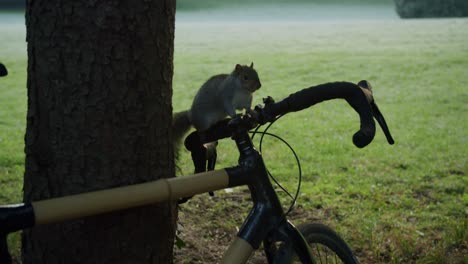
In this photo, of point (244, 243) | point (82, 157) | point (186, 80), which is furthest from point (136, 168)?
point (186, 80)

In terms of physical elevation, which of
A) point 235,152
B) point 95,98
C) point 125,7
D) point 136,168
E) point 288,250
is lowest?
point 235,152

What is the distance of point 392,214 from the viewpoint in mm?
4285

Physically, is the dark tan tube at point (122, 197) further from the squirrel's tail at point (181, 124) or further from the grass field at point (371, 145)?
the grass field at point (371, 145)

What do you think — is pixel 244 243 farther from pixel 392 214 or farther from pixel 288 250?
pixel 392 214

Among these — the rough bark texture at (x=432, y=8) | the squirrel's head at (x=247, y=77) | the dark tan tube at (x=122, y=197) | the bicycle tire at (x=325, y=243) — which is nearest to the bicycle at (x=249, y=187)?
the dark tan tube at (x=122, y=197)

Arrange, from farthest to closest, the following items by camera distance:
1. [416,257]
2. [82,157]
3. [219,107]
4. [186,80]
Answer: [186,80] → [416,257] → [219,107] → [82,157]

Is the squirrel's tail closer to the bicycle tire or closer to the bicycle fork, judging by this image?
the bicycle tire

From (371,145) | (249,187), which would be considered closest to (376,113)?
(249,187)

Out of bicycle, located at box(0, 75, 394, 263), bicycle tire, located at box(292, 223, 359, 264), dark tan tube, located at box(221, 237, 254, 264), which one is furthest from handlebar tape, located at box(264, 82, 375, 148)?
bicycle tire, located at box(292, 223, 359, 264)

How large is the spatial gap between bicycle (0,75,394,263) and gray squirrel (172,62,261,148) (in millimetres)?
763

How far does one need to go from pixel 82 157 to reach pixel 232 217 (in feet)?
7.64

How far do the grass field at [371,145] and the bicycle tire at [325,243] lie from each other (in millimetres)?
1214

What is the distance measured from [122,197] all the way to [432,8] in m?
24.9

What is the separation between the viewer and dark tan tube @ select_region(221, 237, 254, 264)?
1790 mm
